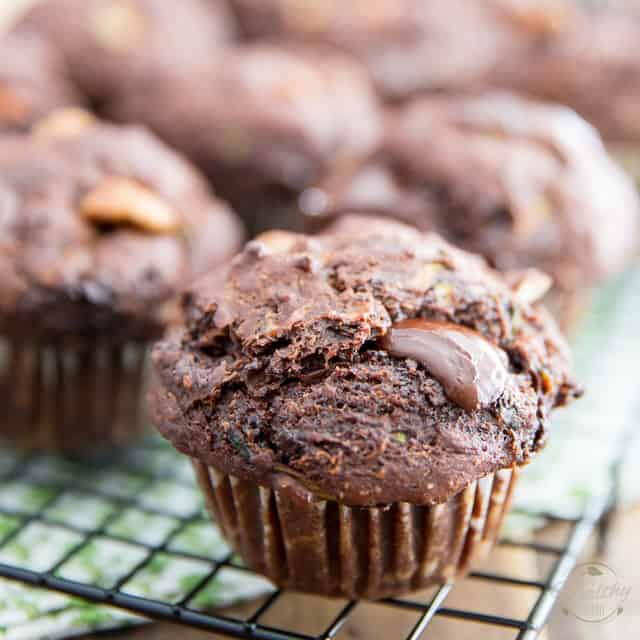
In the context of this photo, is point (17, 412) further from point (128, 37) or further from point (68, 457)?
point (128, 37)

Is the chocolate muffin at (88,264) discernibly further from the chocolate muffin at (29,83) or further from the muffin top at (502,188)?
the muffin top at (502,188)

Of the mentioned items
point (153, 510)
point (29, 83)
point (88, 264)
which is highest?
point (29, 83)

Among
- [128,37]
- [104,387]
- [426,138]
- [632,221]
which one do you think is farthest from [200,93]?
[632,221]

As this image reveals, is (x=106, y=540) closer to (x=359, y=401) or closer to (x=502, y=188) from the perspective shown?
(x=359, y=401)

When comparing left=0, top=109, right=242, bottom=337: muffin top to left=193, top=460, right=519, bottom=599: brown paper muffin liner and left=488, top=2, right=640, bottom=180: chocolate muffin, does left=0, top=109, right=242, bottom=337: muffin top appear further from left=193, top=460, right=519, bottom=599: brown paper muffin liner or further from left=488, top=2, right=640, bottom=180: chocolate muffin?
left=488, top=2, right=640, bottom=180: chocolate muffin

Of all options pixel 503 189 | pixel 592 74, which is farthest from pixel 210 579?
pixel 592 74

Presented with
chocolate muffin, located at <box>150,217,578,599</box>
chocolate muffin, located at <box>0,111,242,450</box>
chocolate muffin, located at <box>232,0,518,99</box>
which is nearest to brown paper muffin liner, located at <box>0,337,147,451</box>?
chocolate muffin, located at <box>0,111,242,450</box>

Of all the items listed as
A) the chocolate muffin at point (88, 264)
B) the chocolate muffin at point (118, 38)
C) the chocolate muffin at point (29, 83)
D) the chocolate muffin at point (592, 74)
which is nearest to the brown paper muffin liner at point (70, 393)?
the chocolate muffin at point (88, 264)

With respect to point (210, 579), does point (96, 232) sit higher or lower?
higher

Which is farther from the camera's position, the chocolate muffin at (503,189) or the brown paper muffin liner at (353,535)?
the chocolate muffin at (503,189)
